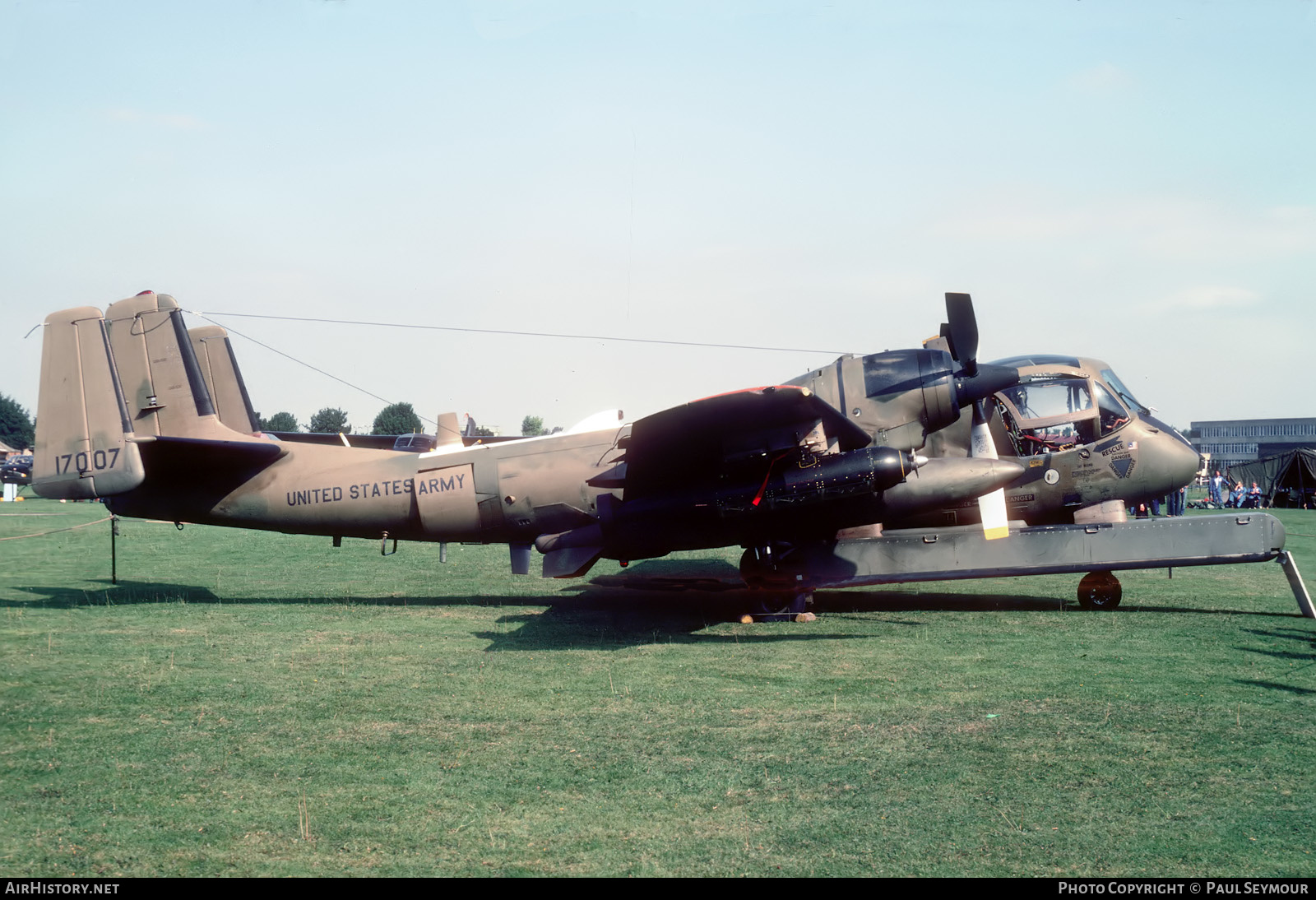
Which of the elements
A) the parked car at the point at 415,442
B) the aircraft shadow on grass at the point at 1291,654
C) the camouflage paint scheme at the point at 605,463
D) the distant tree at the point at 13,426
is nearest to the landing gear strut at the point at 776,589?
the camouflage paint scheme at the point at 605,463

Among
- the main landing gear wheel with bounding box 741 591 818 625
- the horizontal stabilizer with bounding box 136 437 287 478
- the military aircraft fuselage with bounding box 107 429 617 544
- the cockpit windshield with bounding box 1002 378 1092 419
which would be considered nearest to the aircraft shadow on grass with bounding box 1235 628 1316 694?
the cockpit windshield with bounding box 1002 378 1092 419

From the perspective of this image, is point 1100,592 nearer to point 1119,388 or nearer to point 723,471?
point 1119,388

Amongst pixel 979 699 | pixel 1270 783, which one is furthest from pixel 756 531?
pixel 1270 783

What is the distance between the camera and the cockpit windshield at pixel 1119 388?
13.7 m

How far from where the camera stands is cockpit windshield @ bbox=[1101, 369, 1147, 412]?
13656 millimetres

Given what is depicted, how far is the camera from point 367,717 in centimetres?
768

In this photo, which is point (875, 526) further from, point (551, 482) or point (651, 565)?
point (651, 565)

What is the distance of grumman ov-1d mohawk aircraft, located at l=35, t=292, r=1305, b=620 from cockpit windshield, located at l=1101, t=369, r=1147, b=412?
1.7 inches

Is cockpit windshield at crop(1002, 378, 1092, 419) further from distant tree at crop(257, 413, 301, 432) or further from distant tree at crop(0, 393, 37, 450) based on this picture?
distant tree at crop(0, 393, 37, 450)

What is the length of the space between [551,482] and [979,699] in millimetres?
7214

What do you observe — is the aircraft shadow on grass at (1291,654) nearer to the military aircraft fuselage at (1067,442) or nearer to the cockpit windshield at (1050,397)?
the military aircraft fuselage at (1067,442)

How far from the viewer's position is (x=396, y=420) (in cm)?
10994

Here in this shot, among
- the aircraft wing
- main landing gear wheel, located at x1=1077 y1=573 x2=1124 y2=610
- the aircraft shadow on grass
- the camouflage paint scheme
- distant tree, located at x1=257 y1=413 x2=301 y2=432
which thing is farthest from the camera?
distant tree, located at x1=257 y1=413 x2=301 y2=432

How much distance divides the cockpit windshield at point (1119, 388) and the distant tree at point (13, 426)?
546 feet
